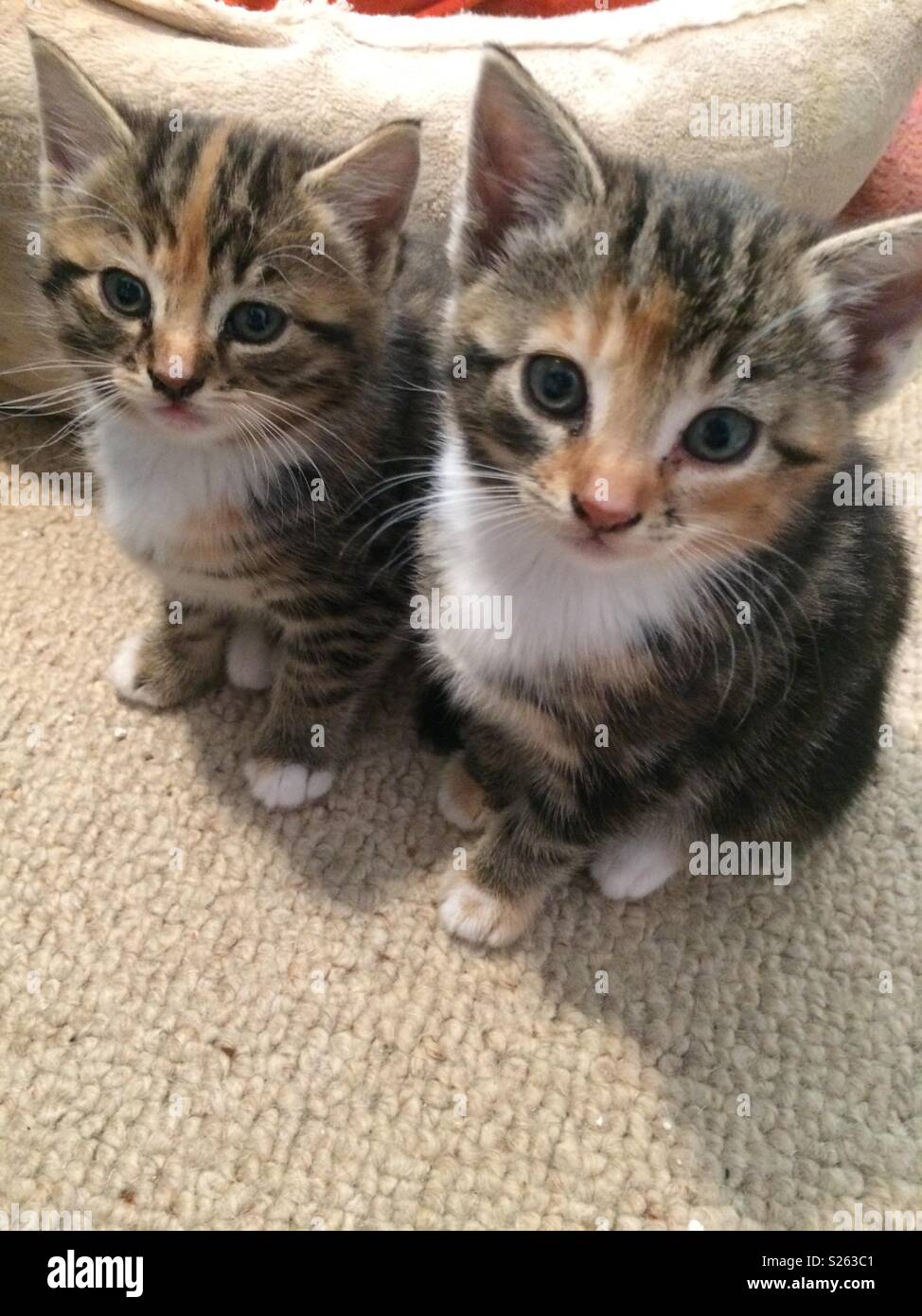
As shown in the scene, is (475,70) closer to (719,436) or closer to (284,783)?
(719,436)

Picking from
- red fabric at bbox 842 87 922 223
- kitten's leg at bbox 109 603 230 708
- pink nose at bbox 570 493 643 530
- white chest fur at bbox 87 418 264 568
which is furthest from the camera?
red fabric at bbox 842 87 922 223

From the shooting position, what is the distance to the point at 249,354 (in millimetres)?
836

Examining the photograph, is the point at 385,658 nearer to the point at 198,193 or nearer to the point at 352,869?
the point at 352,869

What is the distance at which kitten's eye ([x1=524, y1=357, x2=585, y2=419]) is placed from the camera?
0.71 meters

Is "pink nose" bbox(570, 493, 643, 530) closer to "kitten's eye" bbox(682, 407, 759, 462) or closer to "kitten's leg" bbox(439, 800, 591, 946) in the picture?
"kitten's eye" bbox(682, 407, 759, 462)

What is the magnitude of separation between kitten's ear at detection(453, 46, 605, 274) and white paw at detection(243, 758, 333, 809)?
0.59 metres

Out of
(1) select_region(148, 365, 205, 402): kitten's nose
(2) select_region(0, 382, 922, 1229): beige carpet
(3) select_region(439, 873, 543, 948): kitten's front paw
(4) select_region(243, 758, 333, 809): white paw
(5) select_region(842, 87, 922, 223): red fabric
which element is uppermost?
(5) select_region(842, 87, 922, 223): red fabric

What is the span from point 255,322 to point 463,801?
576 millimetres

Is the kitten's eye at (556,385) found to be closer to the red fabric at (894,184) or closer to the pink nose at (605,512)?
the pink nose at (605,512)

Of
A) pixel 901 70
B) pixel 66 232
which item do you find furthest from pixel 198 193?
pixel 901 70

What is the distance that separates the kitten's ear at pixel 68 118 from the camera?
0.82m

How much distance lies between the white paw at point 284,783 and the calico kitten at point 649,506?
0.21 metres

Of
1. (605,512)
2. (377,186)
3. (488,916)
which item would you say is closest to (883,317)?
(605,512)

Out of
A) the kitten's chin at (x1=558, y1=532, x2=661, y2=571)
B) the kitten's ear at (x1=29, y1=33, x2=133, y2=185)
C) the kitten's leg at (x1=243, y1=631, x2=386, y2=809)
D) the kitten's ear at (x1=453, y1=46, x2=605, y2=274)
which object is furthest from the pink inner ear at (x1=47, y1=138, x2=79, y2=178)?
the kitten's chin at (x1=558, y1=532, x2=661, y2=571)
